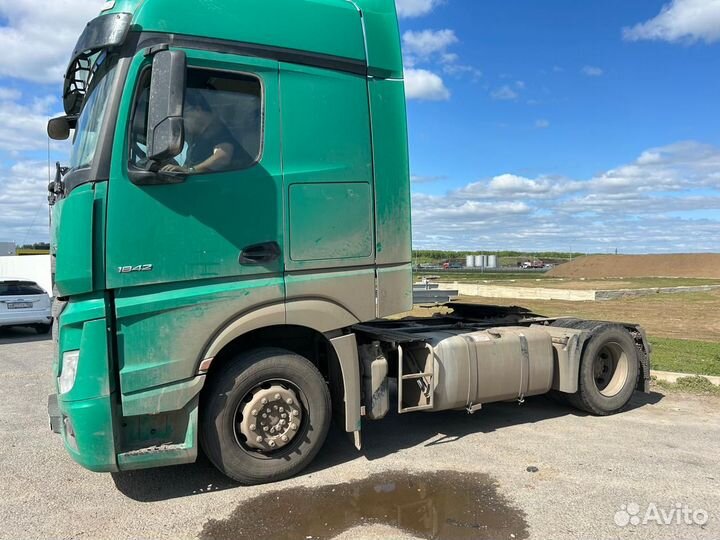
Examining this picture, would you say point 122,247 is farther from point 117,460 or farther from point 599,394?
point 599,394

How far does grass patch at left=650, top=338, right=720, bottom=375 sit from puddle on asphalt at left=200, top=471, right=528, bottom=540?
597 centimetres

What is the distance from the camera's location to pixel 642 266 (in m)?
68.5

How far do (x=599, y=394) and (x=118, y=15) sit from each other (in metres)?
6.02

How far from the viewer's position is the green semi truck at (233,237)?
12.9 ft

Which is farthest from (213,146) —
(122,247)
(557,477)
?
(557,477)

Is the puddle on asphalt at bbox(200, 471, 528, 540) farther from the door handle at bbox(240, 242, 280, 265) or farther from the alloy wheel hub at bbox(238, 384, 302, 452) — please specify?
the door handle at bbox(240, 242, 280, 265)

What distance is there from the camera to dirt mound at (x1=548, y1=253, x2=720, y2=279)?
208ft

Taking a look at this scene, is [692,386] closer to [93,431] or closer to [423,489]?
[423,489]

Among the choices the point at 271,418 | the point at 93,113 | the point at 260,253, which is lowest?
the point at 271,418

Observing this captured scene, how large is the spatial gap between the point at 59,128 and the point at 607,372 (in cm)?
660

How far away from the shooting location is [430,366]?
527cm

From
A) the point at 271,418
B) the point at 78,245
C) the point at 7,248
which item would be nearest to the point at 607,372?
the point at 271,418

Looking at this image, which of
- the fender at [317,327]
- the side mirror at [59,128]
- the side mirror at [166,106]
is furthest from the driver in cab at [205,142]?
the side mirror at [59,128]

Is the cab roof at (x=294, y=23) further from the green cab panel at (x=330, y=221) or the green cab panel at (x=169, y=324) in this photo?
the green cab panel at (x=169, y=324)
